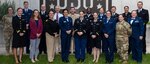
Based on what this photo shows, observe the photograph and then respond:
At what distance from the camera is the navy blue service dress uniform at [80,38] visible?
783 inches

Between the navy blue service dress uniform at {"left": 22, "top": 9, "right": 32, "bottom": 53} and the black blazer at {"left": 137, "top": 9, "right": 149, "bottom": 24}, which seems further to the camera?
the black blazer at {"left": 137, "top": 9, "right": 149, "bottom": 24}

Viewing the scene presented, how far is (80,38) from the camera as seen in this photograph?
20000mm

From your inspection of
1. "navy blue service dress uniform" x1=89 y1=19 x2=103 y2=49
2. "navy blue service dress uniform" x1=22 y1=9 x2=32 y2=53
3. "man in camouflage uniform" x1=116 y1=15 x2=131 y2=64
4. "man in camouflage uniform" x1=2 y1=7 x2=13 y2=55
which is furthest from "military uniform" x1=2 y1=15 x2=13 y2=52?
"man in camouflage uniform" x1=116 y1=15 x2=131 y2=64

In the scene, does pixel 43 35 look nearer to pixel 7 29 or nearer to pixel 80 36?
pixel 7 29

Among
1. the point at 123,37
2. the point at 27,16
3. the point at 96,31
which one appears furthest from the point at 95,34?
the point at 27,16

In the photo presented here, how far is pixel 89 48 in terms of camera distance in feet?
67.7

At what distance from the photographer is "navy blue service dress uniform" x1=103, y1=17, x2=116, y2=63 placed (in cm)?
1988

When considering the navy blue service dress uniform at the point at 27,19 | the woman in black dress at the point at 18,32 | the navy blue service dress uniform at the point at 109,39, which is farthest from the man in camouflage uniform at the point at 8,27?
the navy blue service dress uniform at the point at 109,39

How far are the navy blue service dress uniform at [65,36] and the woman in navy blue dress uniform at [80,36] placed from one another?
0.23 m

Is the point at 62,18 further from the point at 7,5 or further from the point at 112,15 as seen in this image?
the point at 7,5

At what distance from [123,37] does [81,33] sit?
1.41 m

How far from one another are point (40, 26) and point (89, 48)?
1952 millimetres

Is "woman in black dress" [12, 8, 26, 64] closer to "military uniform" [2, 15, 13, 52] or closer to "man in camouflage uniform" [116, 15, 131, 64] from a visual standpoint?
"military uniform" [2, 15, 13, 52]

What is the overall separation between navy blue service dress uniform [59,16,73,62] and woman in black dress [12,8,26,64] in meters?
1.29
